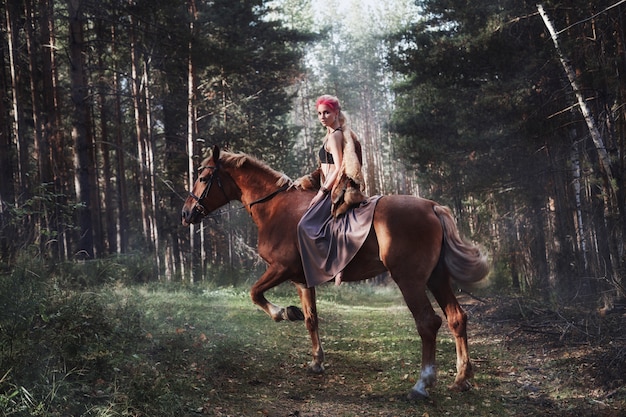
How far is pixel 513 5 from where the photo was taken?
12.5m

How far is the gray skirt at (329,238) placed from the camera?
5.58 metres

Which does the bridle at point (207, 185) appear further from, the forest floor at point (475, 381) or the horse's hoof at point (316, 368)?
the horse's hoof at point (316, 368)

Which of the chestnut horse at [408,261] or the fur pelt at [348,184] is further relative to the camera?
the fur pelt at [348,184]

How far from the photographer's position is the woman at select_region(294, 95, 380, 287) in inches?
222

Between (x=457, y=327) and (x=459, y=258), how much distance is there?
71 centimetres

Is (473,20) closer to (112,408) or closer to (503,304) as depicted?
(503,304)

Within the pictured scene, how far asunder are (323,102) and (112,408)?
3.80m

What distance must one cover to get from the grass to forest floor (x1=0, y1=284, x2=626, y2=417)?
2 cm

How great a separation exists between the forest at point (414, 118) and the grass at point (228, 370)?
2.00 meters

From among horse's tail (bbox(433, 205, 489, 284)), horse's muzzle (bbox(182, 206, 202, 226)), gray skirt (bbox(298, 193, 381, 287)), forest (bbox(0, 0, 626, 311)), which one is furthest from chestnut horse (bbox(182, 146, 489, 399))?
forest (bbox(0, 0, 626, 311))

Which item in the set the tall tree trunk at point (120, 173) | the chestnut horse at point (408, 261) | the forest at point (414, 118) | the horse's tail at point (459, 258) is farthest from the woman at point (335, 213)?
the tall tree trunk at point (120, 173)

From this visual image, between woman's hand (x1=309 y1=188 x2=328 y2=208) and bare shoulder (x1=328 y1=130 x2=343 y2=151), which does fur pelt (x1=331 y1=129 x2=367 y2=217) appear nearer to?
bare shoulder (x1=328 y1=130 x2=343 y2=151)

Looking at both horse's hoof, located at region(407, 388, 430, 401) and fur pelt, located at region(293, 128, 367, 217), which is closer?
horse's hoof, located at region(407, 388, 430, 401)

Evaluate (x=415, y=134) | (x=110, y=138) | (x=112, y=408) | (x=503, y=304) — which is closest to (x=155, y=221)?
(x=110, y=138)
